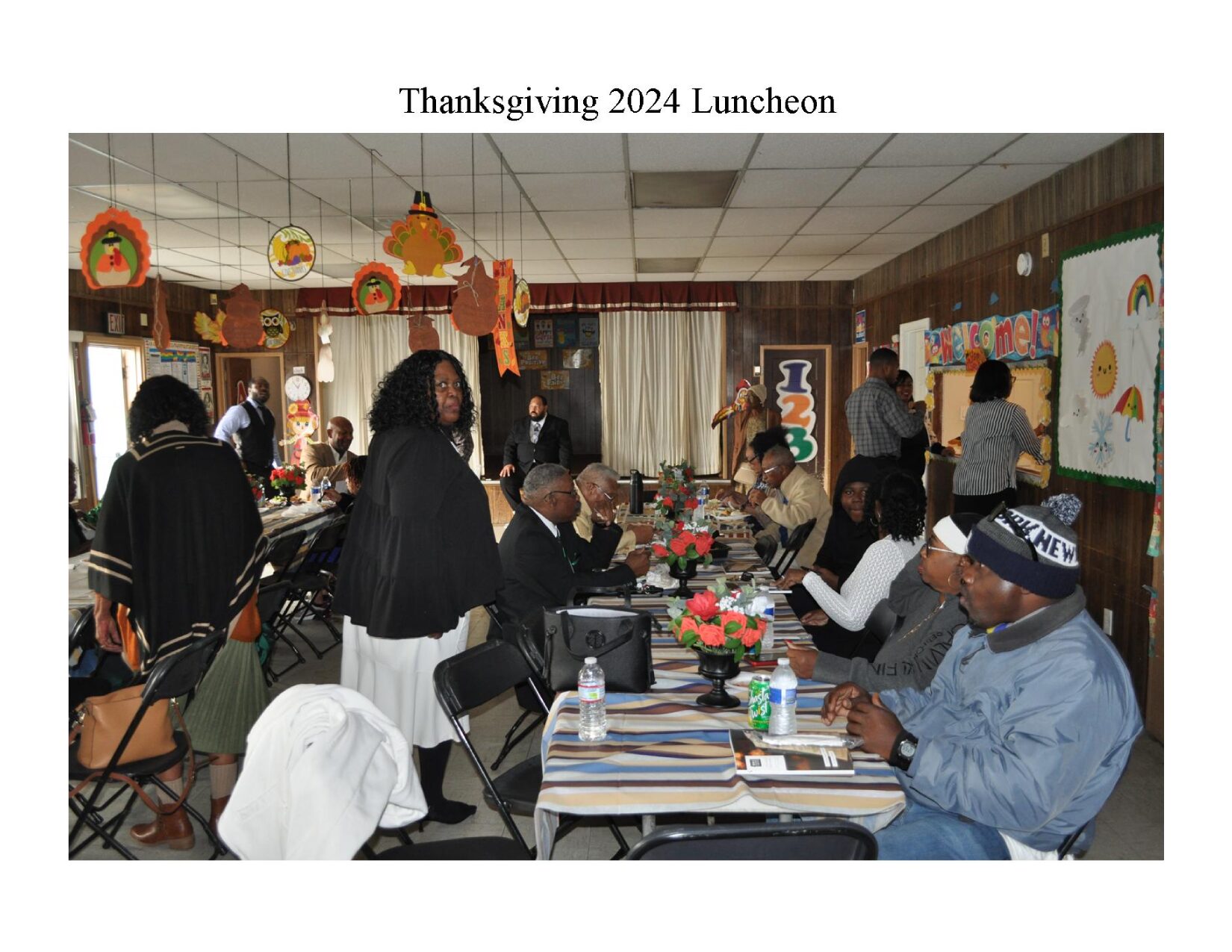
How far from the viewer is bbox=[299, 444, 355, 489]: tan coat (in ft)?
25.0

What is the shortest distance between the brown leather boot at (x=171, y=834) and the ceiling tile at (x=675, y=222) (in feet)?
16.5

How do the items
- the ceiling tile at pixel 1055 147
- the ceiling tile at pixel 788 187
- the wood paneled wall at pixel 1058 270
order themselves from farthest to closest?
the ceiling tile at pixel 788 187 < the ceiling tile at pixel 1055 147 < the wood paneled wall at pixel 1058 270

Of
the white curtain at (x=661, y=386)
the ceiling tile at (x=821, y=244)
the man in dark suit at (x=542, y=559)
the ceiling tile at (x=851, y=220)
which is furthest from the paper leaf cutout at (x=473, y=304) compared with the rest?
the white curtain at (x=661, y=386)

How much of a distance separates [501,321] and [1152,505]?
3.58 m

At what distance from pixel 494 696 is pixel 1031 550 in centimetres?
160

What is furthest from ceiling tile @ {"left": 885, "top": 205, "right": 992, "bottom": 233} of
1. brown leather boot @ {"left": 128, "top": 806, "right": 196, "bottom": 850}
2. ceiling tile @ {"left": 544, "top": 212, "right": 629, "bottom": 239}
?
brown leather boot @ {"left": 128, "top": 806, "right": 196, "bottom": 850}

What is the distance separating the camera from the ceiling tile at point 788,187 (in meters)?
5.50

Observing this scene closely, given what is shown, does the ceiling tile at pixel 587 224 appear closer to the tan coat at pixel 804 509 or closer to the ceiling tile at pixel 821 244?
the ceiling tile at pixel 821 244

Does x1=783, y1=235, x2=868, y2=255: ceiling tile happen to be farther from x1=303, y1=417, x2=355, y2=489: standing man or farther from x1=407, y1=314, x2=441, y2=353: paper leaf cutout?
x1=303, y1=417, x2=355, y2=489: standing man

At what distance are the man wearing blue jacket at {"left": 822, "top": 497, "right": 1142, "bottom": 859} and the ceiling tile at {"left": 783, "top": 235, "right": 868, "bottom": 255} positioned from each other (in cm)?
608

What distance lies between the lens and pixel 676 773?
1.99 meters
